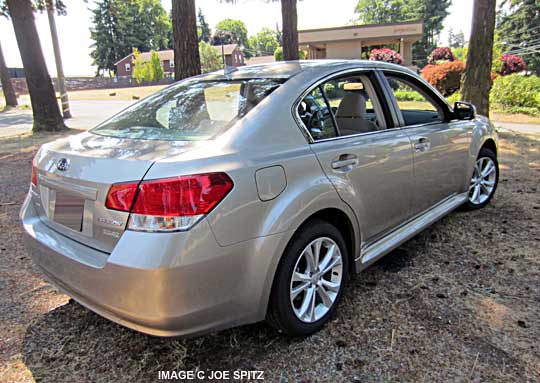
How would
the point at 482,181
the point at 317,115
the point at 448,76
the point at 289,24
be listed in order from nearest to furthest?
the point at 317,115
the point at 482,181
the point at 289,24
the point at 448,76

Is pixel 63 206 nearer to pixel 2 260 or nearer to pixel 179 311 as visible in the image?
pixel 179 311

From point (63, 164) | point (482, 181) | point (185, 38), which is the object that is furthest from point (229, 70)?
point (185, 38)

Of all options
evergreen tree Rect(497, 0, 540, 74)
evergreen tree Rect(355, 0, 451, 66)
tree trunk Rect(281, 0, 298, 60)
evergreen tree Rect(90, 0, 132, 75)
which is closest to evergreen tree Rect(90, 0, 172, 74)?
evergreen tree Rect(90, 0, 132, 75)

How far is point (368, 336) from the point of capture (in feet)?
8.18

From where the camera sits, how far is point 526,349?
2338 mm

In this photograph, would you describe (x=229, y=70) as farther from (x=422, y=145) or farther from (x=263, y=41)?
(x=263, y=41)

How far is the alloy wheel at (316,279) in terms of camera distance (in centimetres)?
239

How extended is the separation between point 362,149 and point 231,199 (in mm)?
1159

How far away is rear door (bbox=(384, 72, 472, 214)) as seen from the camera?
3268mm

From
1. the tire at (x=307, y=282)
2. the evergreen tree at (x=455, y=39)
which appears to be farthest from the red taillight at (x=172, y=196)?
the evergreen tree at (x=455, y=39)

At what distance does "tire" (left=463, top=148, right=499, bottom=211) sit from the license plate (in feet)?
12.6

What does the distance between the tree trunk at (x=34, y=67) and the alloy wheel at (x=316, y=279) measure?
11.6 meters

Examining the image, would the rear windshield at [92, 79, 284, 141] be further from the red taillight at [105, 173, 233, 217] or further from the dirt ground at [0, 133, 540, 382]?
the dirt ground at [0, 133, 540, 382]

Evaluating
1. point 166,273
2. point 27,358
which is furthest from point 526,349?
point 27,358
